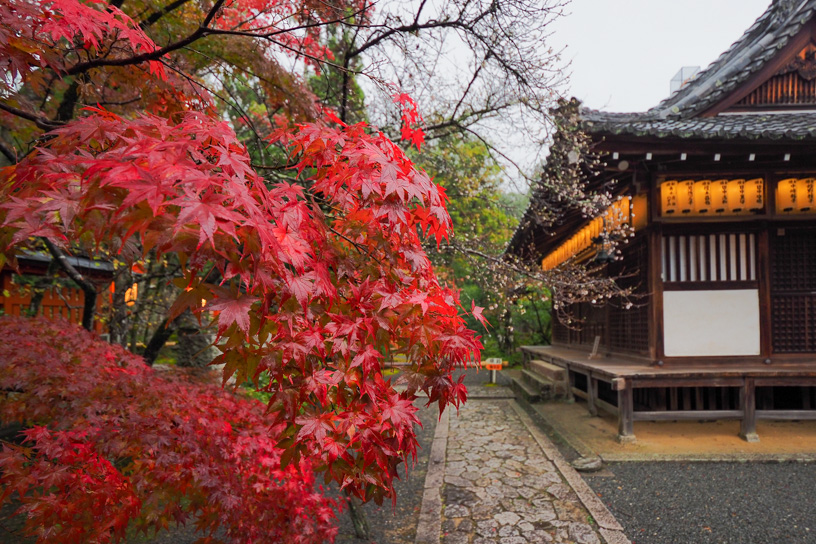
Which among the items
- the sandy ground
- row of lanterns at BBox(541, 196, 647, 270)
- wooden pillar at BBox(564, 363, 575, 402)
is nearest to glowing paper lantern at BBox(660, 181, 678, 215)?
row of lanterns at BBox(541, 196, 647, 270)

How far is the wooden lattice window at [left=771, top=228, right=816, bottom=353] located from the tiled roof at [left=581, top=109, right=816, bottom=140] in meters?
1.78

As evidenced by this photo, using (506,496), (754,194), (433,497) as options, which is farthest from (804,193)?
(433,497)

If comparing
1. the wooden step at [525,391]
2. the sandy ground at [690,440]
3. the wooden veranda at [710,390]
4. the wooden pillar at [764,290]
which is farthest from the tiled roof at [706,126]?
the wooden step at [525,391]

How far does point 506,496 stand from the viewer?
16.8ft

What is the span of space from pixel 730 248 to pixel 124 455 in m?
8.51

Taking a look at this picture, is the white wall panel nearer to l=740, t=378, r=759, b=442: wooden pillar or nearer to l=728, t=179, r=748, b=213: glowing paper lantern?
l=740, t=378, r=759, b=442: wooden pillar

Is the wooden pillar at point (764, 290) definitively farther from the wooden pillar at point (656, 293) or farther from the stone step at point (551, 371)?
the stone step at point (551, 371)

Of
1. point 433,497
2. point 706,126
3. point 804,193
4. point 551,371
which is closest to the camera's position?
point 433,497

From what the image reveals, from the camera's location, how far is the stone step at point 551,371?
10.4 meters

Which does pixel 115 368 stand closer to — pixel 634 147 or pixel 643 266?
pixel 634 147

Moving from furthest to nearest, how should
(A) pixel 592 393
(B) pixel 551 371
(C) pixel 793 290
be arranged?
1. (B) pixel 551 371
2. (A) pixel 592 393
3. (C) pixel 793 290

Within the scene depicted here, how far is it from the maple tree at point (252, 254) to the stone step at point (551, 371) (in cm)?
903

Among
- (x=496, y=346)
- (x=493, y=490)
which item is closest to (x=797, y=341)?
(x=493, y=490)

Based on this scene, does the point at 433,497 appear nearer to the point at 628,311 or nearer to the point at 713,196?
the point at 628,311
